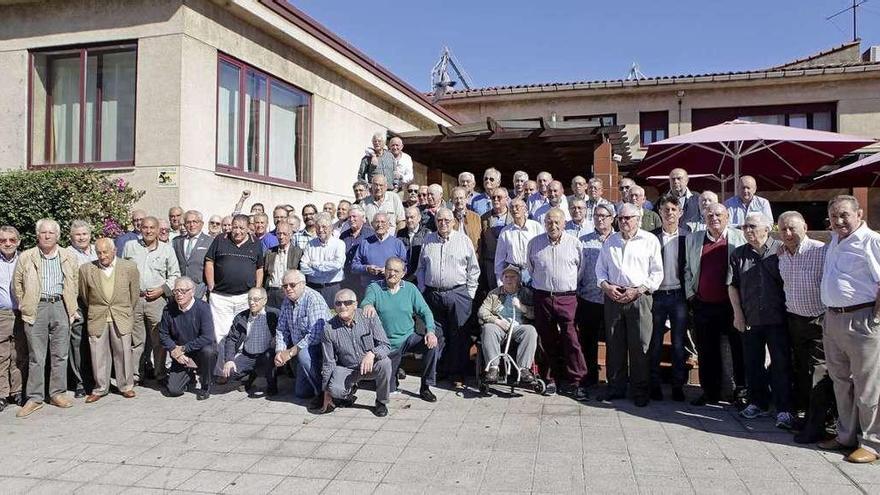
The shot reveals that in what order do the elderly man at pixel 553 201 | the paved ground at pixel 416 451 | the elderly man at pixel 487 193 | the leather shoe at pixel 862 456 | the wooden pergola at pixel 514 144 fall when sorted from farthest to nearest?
the wooden pergola at pixel 514 144, the elderly man at pixel 487 193, the elderly man at pixel 553 201, the leather shoe at pixel 862 456, the paved ground at pixel 416 451

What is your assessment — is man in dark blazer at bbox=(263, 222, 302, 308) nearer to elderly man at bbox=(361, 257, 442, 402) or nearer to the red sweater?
elderly man at bbox=(361, 257, 442, 402)

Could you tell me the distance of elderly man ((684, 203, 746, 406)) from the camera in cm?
548

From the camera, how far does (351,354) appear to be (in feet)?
18.5

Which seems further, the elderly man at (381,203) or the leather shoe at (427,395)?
the elderly man at (381,203)

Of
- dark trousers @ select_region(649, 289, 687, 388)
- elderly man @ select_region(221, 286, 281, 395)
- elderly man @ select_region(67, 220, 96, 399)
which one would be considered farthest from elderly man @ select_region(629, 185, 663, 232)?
elderly man @ select_region(67, 220, 96, 399)

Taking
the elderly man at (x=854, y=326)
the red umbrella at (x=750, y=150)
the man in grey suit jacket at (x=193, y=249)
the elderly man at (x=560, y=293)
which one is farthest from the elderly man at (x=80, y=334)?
the red umbrella at (x=750, y=150)

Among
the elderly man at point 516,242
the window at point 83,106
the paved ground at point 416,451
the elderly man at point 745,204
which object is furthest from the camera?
the window at point 83,106

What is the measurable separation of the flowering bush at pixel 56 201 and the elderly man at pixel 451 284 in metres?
4.89

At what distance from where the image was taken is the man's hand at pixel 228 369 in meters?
6.14

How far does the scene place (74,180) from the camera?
319 inches

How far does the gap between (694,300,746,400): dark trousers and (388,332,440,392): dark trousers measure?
2556 millimetres

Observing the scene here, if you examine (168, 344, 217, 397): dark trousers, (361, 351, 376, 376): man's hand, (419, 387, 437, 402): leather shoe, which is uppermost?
(361, 351, 376, 376): man's hand

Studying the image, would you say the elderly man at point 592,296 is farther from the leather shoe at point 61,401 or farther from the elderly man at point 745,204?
the leather shoe at point 61,401

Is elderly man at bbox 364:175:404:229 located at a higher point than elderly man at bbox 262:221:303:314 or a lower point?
higher
